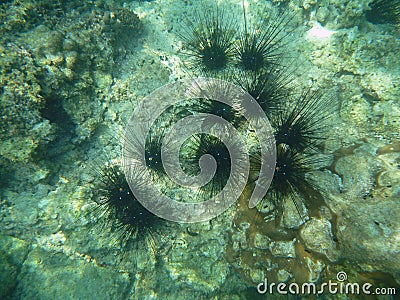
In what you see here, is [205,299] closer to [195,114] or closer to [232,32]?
[195,114]

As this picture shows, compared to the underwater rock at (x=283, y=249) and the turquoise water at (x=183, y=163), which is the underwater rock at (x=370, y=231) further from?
the underwater rock at (x=283, y=249)

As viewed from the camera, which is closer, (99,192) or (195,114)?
(99,192)

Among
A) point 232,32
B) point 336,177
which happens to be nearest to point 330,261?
point 336,177

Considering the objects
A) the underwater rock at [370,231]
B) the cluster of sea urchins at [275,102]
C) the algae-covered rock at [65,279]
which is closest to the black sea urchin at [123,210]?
the algae-covered rock at [65,279]

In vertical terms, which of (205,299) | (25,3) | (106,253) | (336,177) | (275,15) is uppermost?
(25,3)

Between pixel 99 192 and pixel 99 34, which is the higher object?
pixel 99 34

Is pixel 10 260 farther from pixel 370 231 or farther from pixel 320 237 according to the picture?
pixel 370 231

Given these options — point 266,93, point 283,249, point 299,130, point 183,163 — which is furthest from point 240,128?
point 283,249

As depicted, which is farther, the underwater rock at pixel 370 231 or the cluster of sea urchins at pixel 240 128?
the cluster of sea urchins at pixel 240 128
